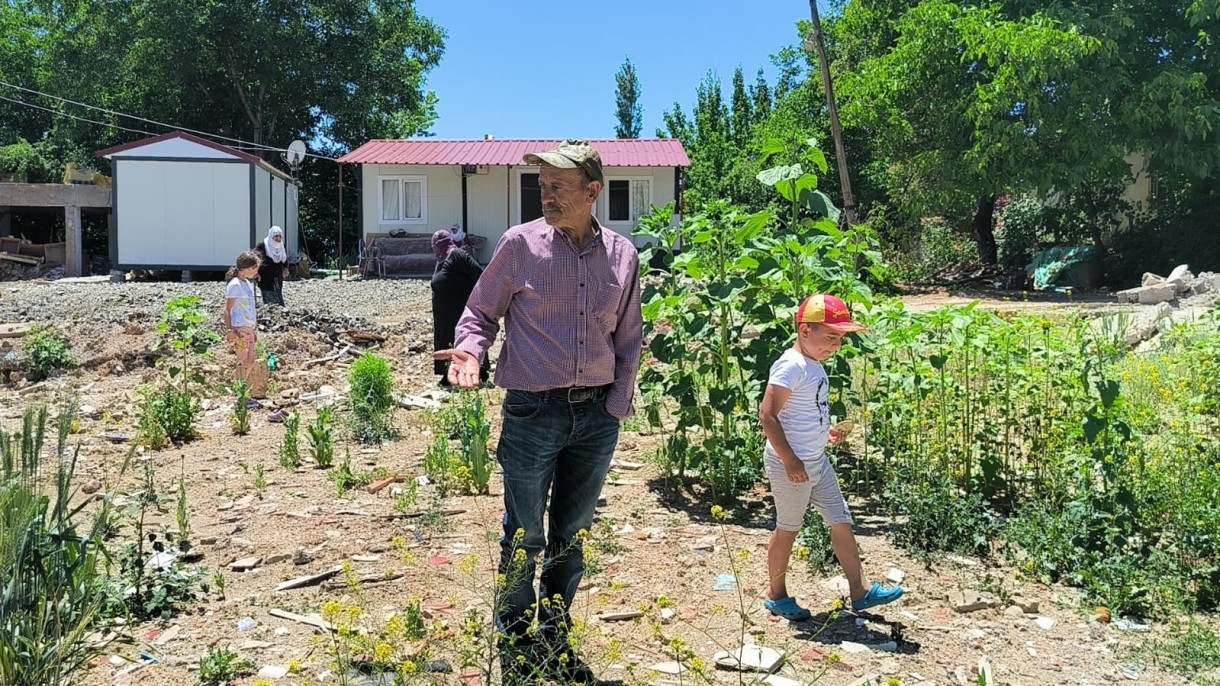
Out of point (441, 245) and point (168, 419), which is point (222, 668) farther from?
point (441, 245)

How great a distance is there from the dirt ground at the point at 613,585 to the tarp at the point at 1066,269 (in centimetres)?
1763

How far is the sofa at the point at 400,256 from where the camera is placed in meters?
24.5

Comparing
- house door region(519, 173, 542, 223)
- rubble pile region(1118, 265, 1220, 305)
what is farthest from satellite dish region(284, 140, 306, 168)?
rubble pile region(1118, 265, 1220, 305)

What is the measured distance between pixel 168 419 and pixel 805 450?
5340 millimetres

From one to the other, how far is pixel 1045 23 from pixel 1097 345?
16.5 m

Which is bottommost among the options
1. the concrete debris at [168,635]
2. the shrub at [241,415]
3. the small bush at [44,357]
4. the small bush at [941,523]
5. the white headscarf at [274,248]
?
the concrete debris at [168,635]

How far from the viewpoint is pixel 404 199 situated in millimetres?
25953

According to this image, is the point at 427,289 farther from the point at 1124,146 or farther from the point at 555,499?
the point at 555,499

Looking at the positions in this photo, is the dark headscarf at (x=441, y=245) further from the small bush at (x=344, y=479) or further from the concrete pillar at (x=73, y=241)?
the concrete pillar at (x=73, y=241)

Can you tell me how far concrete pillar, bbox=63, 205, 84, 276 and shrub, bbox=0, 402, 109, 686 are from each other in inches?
1120

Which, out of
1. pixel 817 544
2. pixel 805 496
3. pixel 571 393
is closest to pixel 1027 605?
pixel 817 544

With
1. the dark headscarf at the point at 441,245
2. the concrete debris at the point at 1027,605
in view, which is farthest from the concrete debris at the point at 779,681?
the dark headscarf at the point at 441,245

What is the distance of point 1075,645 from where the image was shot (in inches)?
142

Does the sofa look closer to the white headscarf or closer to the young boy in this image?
the white headscarf
